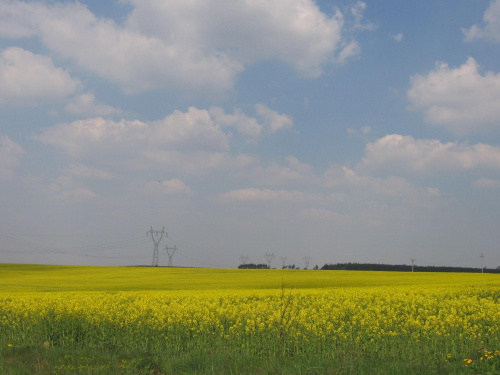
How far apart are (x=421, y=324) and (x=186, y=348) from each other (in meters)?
7.40

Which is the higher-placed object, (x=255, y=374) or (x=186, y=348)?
(x=255, y=374)

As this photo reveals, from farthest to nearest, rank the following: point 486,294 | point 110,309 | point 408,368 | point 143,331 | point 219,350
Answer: point 486,294, point 110,309, point 143,331, point 219,350, point 408,368

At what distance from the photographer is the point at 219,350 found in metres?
10.9

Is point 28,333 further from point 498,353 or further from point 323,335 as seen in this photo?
point 498,353

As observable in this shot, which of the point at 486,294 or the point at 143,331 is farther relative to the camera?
the point at 486,294

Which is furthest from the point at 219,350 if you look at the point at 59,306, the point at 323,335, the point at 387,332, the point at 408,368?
the point at 59,306

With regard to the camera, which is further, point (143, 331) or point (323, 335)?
point (143, 331)

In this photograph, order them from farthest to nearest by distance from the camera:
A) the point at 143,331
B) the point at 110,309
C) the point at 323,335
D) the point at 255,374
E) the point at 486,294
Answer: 1. the point at 486,294
2. the point at 110,309
3. the point at 143,331
4. the point at 323,335
5. the point at 255,374

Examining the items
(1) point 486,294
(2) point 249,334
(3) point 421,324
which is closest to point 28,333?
(2) point 249,334

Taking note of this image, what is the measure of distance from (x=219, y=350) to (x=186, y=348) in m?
2.29

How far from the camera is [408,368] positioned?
328 inches

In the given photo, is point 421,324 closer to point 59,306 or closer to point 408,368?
point 408,368

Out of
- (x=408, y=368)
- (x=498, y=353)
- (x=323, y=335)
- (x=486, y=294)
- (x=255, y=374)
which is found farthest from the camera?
(x=486, y=294)

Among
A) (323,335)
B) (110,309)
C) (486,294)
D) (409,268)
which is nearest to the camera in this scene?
(323,335)
